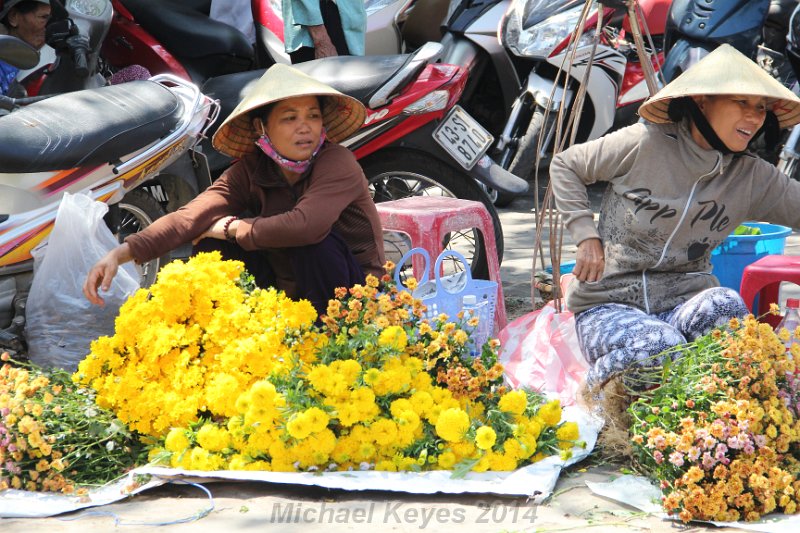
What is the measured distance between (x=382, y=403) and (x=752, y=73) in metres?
1.46

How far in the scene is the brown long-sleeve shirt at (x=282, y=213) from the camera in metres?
3.15

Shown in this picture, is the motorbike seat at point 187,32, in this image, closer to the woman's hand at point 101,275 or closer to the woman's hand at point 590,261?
the woman's hand at point 101,275

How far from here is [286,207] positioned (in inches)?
133

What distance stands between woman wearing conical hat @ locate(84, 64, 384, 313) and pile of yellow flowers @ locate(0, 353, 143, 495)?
378 millimetres

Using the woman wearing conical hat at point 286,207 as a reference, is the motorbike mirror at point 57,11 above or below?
above

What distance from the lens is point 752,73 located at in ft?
9.98

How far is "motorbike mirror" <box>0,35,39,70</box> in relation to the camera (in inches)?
120

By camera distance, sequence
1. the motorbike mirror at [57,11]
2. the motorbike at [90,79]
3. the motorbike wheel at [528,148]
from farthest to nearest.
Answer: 1. the motorbike wheel at [528,148]
2. the motorbike mirror at [57,11]
3. the motorbike at [90,79]

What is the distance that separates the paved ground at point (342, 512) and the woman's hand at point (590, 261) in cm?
65

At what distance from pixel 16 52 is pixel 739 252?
2.58 metres

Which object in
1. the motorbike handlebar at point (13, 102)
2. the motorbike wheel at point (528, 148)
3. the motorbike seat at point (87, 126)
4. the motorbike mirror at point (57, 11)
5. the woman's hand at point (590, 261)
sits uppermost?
the motorbike mirror at point (57, 11)

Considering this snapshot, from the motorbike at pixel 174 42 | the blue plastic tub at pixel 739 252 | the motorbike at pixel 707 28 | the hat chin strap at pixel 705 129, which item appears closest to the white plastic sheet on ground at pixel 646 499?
the hat chin strap at pixel 705 129

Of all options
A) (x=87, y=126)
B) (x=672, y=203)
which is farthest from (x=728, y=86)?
(x=87, y=126)

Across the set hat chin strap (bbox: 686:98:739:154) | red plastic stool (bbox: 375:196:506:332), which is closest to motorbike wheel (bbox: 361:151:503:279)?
red plastic stool (bbox: 375:196:506:332)
